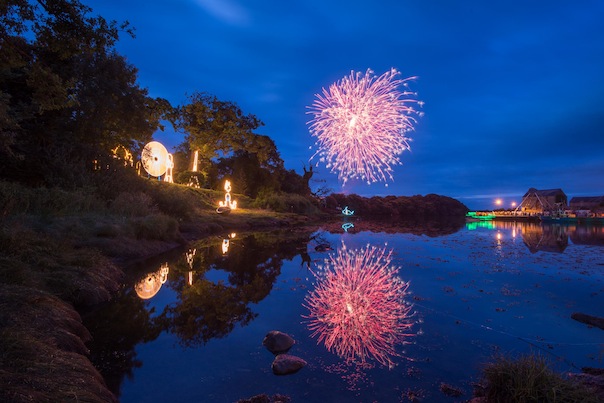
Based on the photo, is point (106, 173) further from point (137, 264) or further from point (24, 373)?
point (24, 373)

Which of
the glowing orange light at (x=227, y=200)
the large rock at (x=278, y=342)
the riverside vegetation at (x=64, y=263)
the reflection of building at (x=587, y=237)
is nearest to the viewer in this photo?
the riverside vegetation at (x=64, y=263)

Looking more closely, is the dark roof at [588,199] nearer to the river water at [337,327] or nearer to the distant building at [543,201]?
the distant building at [543,201]

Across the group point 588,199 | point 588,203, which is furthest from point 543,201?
point 588,199

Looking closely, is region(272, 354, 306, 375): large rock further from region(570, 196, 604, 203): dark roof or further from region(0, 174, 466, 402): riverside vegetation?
region(570, 196, 604, 203): dark roof

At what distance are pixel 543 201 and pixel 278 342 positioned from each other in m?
84.6

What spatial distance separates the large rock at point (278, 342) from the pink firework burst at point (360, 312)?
2.18ft

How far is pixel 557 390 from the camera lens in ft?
10.8

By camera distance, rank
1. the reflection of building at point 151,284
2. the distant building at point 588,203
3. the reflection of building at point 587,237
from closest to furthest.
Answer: the reflection of building at point 151,284, the reflection of building at point 587,237, the distant building at point 588,203

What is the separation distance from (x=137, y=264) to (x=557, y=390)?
1294 centimetres

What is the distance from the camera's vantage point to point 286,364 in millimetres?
5031

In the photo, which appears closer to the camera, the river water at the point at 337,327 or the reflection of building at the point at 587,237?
the river water at the point at 337,327

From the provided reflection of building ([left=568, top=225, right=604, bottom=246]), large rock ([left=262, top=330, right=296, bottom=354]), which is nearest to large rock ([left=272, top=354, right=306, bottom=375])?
large rock ([left=262, top=330, right=296, bottom=354])

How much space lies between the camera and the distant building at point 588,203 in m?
69.2

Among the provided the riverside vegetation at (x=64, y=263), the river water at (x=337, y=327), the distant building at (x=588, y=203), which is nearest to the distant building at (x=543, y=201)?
the distant building at (x=588, y=203)
